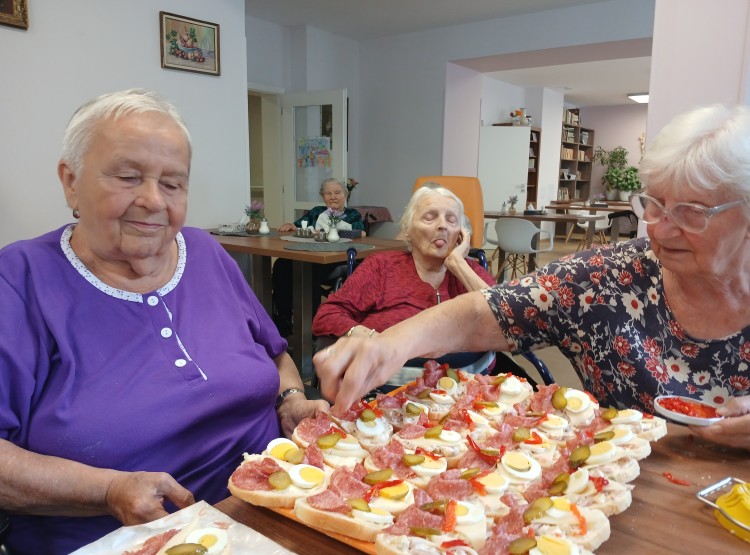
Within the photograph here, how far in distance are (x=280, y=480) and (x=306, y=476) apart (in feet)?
0.15

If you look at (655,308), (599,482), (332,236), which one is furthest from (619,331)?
(332,236)

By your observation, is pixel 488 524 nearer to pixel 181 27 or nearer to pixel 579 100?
pixel 181 27

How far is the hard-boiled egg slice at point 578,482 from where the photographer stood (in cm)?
81

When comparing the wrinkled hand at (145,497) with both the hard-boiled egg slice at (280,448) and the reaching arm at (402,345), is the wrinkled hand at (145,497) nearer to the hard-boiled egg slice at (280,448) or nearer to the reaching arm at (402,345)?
the hard-boiled egg slice at (280,448)

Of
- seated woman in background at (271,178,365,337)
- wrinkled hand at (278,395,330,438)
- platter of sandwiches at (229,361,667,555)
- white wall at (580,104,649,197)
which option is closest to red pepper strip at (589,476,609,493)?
platter of sandwiches at (229,361,667,555)

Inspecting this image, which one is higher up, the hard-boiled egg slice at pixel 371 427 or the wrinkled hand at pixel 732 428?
the wrinkled hand at pixel 732 428

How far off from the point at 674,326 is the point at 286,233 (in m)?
3.47

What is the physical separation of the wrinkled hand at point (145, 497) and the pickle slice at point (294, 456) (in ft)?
0.56

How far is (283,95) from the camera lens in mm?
6449

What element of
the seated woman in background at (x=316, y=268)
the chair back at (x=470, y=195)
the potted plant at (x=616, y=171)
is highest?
the potted plant at (x=616, y=171)

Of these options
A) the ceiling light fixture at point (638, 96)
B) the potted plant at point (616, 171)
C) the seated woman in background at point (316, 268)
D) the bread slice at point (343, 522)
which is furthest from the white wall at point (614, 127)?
the bread slice at point (343, 522)

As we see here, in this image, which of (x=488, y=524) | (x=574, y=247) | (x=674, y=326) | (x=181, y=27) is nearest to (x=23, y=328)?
(x=488, y=524)

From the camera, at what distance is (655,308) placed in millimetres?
1233

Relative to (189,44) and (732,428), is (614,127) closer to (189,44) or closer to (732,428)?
(189,44)
